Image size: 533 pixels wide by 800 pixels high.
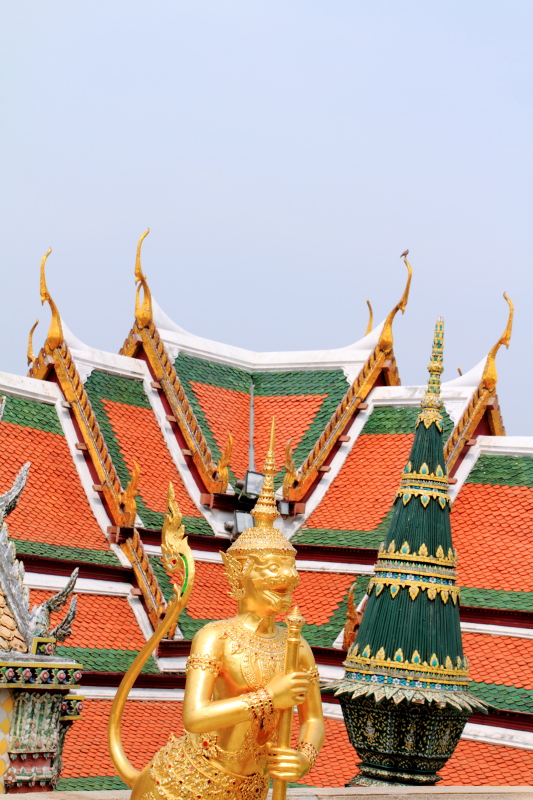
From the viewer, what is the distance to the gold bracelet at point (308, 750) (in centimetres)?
711

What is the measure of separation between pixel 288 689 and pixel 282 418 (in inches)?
516

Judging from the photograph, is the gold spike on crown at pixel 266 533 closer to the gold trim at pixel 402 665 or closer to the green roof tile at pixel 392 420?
the gold trim at pixel 402 665

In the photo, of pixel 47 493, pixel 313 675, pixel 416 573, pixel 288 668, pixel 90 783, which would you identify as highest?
pixel 47 493

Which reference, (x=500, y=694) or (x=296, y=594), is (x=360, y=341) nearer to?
(x=296, y=594)

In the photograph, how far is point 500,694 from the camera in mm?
14719

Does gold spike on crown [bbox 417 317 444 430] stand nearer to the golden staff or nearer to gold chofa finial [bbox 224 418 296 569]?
gold chofa finial [bbox 224 418 296 569]

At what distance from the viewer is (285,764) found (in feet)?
22.5

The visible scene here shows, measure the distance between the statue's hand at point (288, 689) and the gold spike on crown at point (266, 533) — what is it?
721 millimetres

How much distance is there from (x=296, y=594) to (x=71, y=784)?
197 inches

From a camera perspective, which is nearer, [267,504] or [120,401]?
[267,504]

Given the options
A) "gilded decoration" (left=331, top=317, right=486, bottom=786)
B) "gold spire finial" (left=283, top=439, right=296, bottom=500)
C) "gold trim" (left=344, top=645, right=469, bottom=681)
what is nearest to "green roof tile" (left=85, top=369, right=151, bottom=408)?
"gold spire finial" (left=283, top=439, right=296, bottom=500)

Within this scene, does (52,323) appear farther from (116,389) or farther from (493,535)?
(493,535)

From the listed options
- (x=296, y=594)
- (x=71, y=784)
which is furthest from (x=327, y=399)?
(x=71, y=784)

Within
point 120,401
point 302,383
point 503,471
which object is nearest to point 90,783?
point 120,401
